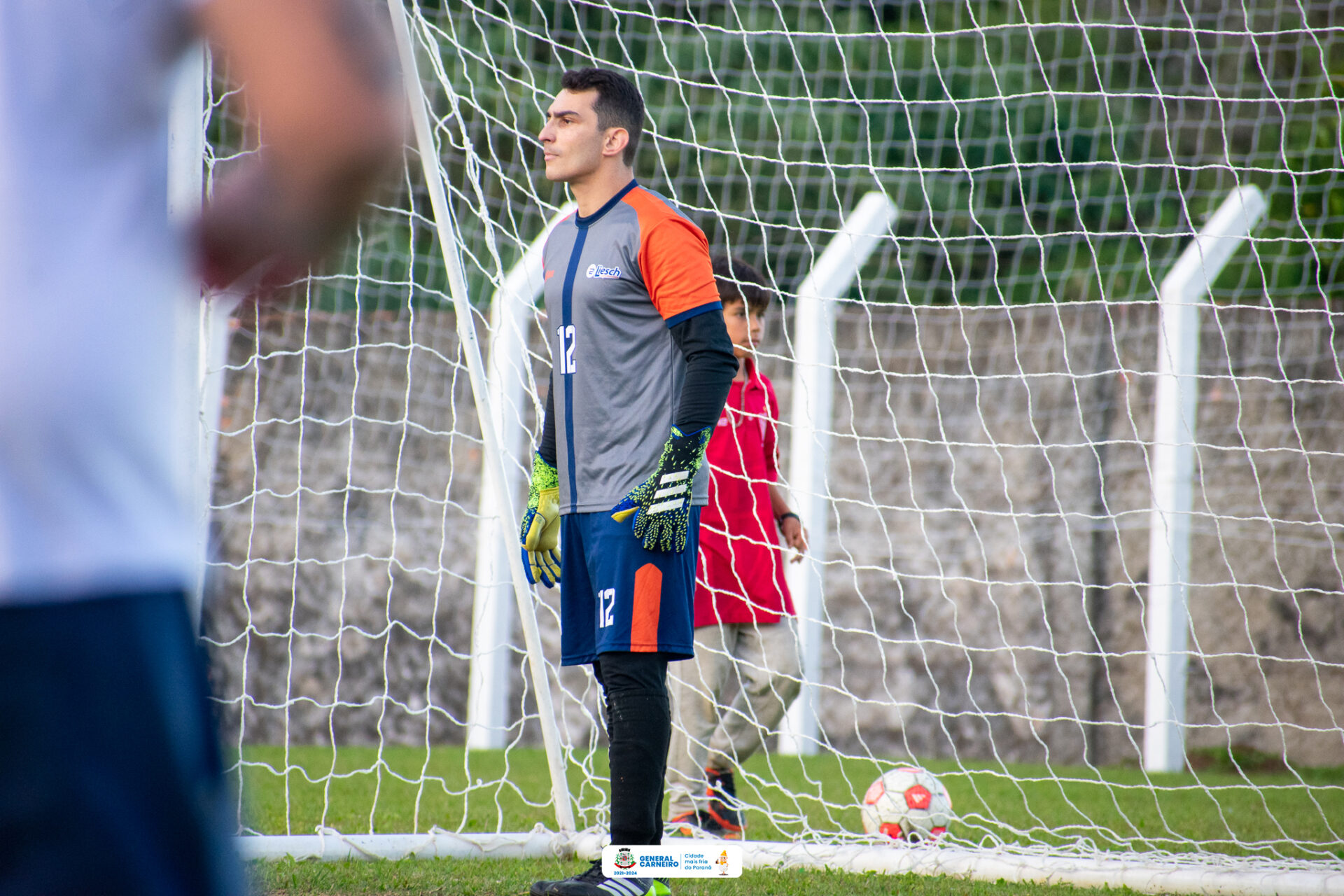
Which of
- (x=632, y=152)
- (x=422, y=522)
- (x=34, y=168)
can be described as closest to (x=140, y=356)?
(x=34, y=168)

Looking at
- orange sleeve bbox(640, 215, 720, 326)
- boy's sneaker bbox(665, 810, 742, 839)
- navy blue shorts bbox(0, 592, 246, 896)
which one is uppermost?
orange sleeve bbox(640, 215, 720, 326)

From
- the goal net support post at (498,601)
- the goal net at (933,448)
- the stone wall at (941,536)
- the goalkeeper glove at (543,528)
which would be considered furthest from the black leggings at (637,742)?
the stone wall at (941,536)

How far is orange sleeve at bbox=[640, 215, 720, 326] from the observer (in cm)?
261

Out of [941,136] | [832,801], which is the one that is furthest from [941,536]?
[941,136]

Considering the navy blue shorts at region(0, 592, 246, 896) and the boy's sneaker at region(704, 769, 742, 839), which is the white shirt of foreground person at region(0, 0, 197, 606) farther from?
the boy's sneaker at region(704, 769, 742, 839)

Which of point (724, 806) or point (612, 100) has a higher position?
point (612, 100)

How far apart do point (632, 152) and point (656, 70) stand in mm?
5365

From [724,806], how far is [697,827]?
0.16m

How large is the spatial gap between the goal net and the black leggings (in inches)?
107

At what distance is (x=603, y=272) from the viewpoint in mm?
2705

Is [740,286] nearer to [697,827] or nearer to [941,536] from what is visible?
[697,827]

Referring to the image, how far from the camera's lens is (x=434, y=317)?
7.08 m

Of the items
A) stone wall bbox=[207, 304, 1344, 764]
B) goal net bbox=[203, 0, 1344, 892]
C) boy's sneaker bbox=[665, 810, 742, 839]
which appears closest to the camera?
boy's sneaker bbox=[665, 810, 742, 839]

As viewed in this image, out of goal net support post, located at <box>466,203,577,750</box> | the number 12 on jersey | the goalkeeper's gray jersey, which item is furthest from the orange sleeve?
goal net support post, located at <box>466,203,577,750</box>
